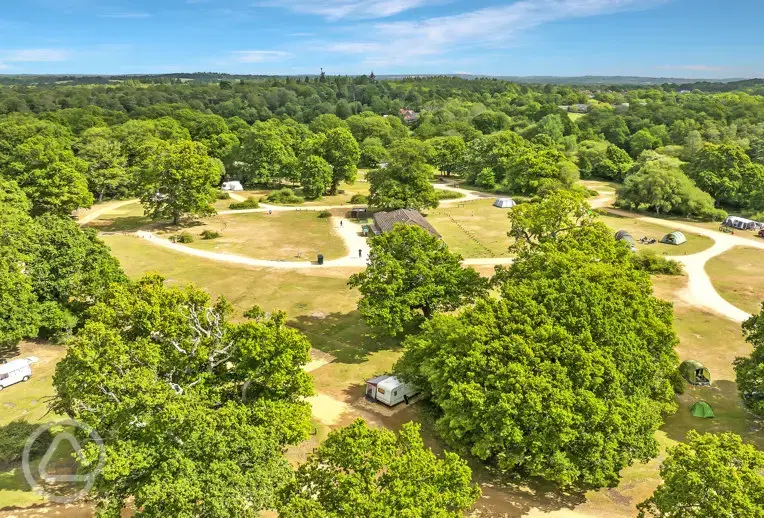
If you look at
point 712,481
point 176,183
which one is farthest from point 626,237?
point 176,183

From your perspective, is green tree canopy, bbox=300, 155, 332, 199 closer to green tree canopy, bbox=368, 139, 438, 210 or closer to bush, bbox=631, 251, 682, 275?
green tree canopy, bbox=368, 139, 438, 210

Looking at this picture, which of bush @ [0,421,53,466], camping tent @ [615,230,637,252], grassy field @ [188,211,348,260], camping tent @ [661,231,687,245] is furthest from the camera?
camping tent @ [661,231,687,245]

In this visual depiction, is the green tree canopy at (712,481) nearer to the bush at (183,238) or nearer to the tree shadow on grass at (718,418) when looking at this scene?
the tree shadow on grass at (718,418)

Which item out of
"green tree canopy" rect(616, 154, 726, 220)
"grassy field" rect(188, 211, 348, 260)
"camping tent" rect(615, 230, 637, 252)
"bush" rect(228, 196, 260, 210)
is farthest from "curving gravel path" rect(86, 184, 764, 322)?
"camping tent" rect(615, 230, 637, 252)

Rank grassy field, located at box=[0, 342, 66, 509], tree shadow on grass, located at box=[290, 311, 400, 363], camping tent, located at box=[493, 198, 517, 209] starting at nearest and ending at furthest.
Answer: grassy field, located at box=[0, 342, 66, 509]
tree shadow on grass, located at box=[290, 311, 400, 363]
camping tent, located at box=[493, 198, 517, 209]

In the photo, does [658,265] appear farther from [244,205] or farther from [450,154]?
[450,154]

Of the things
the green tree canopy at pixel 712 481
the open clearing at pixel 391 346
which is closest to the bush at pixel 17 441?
the open clearing at pixel 391 346

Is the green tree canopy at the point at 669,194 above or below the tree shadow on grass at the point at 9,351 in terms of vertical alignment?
above
